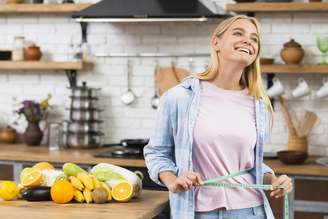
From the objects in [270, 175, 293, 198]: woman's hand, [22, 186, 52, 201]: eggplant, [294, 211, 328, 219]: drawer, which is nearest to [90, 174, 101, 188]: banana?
[22, 186, 52, 201]: eggplant

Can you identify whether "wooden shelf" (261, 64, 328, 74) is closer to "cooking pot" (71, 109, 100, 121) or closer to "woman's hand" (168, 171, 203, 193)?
"cooking pot" (71, 109, 100, 121)

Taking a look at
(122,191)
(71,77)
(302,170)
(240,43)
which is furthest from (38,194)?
(71,77)

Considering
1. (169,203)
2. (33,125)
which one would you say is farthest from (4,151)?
(169,203)

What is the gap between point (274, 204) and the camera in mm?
4086

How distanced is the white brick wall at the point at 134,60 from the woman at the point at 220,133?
7.57 ft

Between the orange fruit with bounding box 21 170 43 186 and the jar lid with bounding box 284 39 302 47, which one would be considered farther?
the jar lid with bounding box 284 39 302 47

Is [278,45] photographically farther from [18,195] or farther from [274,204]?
[18,195]

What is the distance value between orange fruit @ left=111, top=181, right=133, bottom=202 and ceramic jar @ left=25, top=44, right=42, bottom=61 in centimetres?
269

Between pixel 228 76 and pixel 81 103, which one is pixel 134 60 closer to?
pixel 81 103

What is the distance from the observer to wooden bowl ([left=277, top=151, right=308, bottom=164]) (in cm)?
414

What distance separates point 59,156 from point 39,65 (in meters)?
0.91

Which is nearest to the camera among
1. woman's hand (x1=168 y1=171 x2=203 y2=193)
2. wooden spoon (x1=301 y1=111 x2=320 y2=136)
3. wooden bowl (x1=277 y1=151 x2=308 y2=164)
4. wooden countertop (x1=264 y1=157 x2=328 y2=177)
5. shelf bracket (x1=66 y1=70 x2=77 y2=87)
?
woman's hand (x1=168 y1=171 x2=203 y2=193)

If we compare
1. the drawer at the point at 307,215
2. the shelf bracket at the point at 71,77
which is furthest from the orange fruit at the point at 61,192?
the shelf bracket at the point at 71,77

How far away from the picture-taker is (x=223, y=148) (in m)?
2.38
